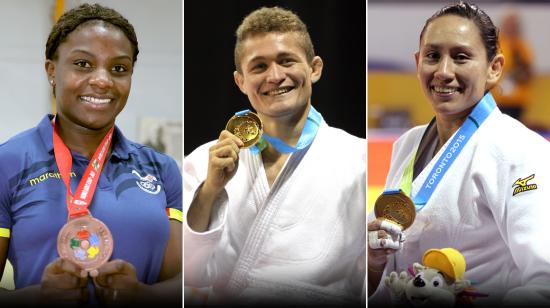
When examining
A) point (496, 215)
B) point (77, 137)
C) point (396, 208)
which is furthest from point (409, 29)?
point (77, 137)

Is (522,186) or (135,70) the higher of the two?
(135,70)

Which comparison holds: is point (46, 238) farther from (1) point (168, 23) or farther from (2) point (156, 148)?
(1) point (168, 23)

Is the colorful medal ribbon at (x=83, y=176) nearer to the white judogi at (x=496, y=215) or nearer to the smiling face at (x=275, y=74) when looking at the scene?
the smiling face at (x=275, y=74)

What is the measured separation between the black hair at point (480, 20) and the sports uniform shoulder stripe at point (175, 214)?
2.00m

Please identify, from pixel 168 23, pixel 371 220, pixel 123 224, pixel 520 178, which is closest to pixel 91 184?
pixel 123 224

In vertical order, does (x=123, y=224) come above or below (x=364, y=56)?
below

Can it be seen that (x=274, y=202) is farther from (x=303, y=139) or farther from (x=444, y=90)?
(x=444, y=90)

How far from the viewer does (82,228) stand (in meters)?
5.25

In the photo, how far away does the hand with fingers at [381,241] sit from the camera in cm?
553

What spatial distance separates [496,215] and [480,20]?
1.28 meters

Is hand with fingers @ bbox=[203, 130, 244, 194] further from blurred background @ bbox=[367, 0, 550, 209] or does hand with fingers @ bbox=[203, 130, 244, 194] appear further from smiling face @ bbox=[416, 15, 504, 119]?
smiling face @ bbox=[416, 15, 504, 119]

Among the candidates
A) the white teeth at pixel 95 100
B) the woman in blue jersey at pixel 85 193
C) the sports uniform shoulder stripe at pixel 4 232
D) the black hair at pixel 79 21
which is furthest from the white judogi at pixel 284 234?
the sports uniform shoulder stripe at pixel 4 232

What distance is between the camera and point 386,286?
562cm

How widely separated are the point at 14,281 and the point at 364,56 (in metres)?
2.69
